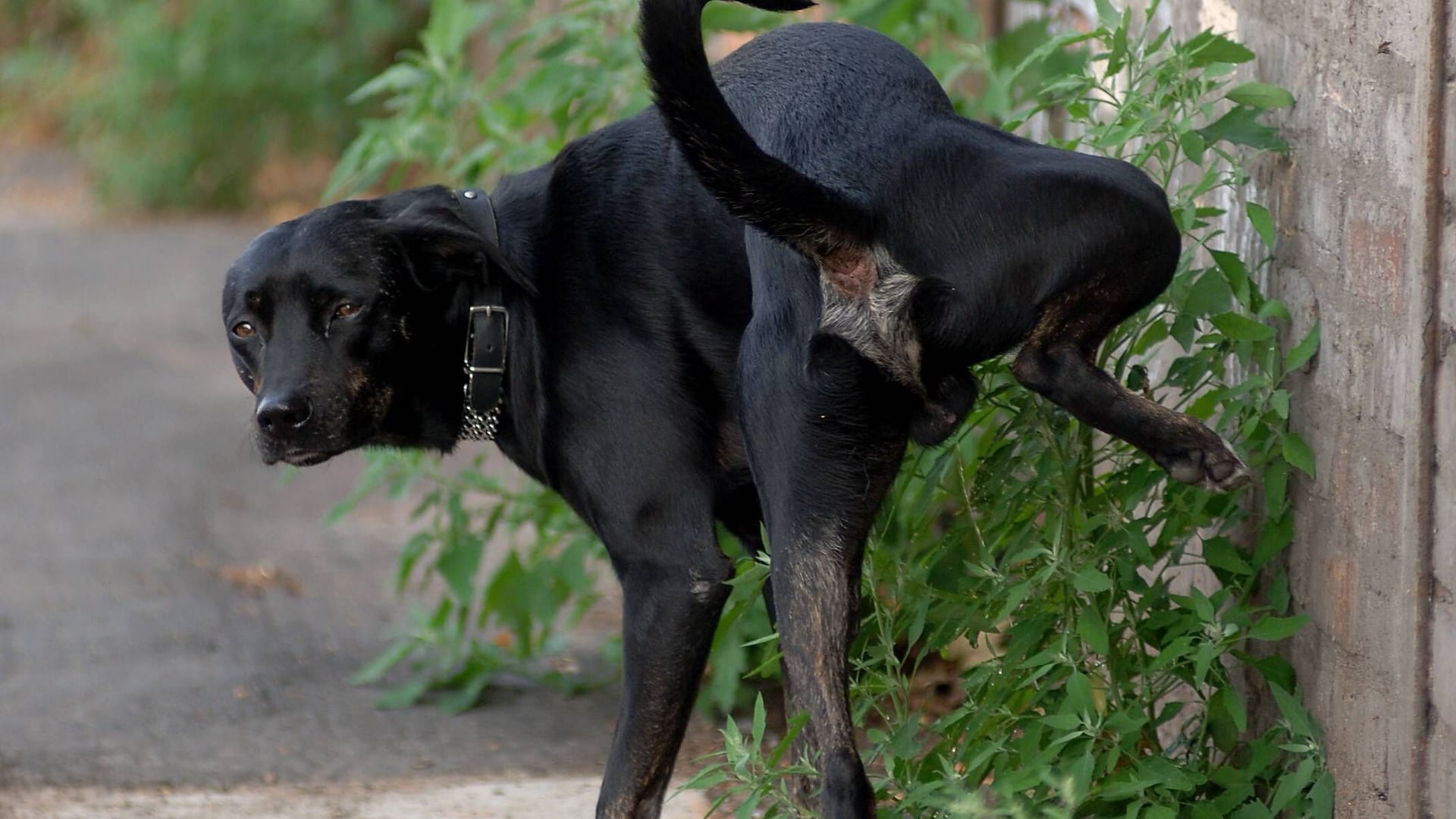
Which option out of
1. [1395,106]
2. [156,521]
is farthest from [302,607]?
[1395,106]

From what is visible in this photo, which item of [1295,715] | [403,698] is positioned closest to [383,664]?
[403,698]

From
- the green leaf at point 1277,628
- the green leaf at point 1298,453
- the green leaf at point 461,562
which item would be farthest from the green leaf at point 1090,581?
the green leaf at point 461,562

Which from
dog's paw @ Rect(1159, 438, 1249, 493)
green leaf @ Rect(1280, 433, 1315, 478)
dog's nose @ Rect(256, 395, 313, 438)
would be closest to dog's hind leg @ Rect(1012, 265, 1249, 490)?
dog's paw @ Rect(1159, 438, 1249, 493)

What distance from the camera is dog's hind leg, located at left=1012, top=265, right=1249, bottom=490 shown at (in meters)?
2.38

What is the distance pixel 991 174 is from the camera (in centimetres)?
246

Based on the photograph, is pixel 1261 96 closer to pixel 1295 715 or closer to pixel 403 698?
pixel 1295 715

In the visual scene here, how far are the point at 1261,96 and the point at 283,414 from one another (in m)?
1.84

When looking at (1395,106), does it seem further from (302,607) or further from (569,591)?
(302,607)

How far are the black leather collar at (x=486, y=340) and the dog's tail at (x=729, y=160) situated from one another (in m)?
0.94

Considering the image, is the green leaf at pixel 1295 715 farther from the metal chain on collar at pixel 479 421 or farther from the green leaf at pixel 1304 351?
the metal chain on collar at pixel 479 421

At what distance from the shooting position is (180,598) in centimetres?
536

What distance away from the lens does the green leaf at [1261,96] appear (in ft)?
8.88

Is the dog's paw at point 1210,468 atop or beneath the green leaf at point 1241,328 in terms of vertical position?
beneath

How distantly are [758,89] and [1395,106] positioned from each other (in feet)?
3.41
